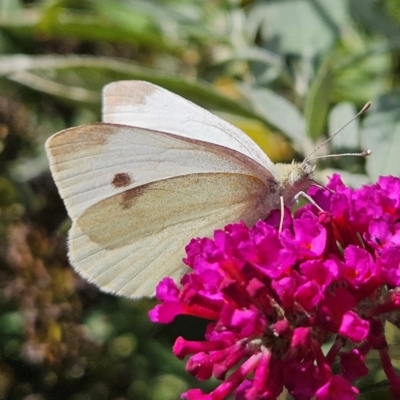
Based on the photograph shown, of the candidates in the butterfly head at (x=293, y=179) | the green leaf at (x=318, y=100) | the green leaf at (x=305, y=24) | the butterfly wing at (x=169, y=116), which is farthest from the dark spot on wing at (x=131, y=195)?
the green leaf at (x=305, y=24)

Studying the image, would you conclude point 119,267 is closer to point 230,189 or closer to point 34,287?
point 230,189

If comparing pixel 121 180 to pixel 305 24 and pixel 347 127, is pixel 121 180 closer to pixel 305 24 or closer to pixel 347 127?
pixel 347 127

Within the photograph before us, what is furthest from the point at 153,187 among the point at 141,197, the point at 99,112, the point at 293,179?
the point at 99,112

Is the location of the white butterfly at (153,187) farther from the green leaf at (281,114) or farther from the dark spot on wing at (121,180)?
the green leaf at (281,114)

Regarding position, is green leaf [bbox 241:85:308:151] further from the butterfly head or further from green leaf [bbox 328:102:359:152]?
the butterfly head

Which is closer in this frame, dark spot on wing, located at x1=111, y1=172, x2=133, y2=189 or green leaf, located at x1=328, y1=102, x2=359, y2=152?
dark spot on wing, located at x1=111, y1=172, x2=133, y2=189

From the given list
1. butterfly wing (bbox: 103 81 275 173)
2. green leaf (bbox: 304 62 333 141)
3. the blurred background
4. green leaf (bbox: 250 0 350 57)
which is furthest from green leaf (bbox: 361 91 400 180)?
green leaf (bbox: 250 0 350 57)
